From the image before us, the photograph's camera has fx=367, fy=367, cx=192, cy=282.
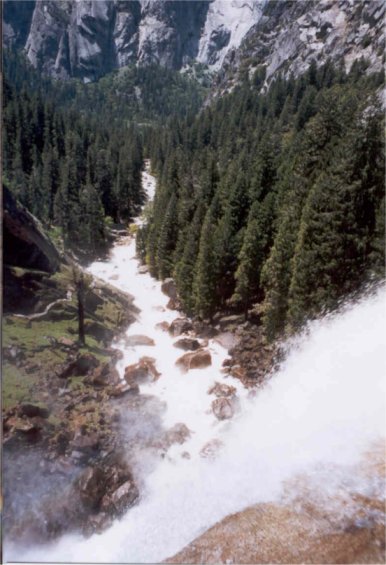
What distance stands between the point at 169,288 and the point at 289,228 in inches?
827

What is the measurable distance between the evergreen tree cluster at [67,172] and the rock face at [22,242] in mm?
14847

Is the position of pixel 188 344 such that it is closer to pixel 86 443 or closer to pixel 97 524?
pixel 86 443

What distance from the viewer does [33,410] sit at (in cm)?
1978

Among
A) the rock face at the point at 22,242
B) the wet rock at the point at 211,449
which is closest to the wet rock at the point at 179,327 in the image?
the rock face at the point at 22,242

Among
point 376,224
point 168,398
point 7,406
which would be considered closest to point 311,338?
point 376,224

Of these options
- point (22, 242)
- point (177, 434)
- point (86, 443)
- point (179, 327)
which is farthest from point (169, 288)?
point (86, 443)

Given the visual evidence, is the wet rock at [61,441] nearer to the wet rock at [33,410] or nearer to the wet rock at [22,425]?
the wet rock at [22,425]

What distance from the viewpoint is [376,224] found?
60.0 feet

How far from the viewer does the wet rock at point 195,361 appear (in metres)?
28.4

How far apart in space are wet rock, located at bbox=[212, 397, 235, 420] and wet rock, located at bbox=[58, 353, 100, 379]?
29.0 feet

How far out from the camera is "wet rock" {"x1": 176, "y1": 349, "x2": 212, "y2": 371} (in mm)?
28438

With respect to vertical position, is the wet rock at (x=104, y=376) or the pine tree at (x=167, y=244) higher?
the pine tree at (x=167, y=244)

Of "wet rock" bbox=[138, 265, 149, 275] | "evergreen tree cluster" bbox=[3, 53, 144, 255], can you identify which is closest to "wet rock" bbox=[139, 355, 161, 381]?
"wet rock" bbox=[138, 265, 149, 275]

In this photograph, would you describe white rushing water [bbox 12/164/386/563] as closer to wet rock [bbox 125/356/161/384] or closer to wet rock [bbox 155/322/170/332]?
wet rock [bbox 125/356/161/384]
